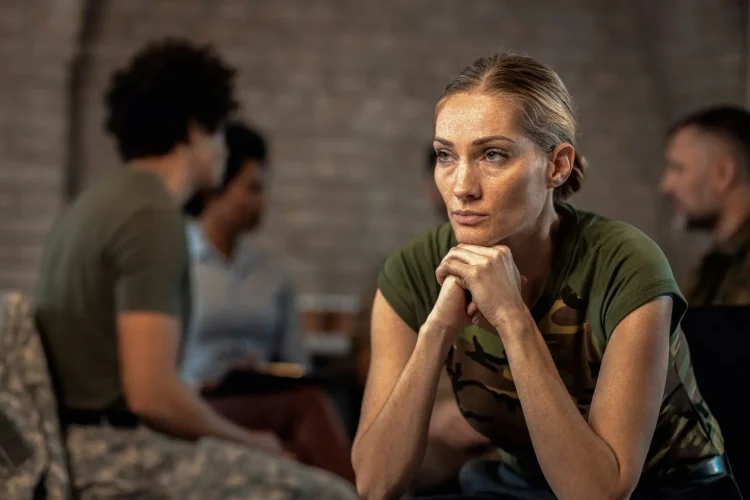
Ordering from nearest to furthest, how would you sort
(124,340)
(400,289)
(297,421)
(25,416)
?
(400,289) < (25,416) < (124,340) < (297,421)

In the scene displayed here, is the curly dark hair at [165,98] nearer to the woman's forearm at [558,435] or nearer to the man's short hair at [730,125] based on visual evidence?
the man's short hair at [730,125]

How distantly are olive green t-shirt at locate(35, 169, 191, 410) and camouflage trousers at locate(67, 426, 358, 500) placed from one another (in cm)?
10

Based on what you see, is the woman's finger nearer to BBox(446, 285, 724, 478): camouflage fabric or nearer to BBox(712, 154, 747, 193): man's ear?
BBox(446, 285, 724, 478): camouflage fabric

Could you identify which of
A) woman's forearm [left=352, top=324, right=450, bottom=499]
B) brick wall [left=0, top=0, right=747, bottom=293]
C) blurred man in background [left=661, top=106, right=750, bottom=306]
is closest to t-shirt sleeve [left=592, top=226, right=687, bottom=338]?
woman's forearm [left=352, top=324, right=450, bottom=499]

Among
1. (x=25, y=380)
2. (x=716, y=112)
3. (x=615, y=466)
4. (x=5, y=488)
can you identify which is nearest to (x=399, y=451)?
(x=615, y=466)

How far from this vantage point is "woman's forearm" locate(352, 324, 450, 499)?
1388mm

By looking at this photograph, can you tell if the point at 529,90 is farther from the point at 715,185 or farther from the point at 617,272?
the point at 715,185

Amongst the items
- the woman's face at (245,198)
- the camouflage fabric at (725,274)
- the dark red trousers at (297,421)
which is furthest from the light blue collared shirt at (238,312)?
the camouflage fabric at (725,274)

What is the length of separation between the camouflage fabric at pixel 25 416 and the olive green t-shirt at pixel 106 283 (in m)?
0.12

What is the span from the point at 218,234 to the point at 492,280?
226 cm

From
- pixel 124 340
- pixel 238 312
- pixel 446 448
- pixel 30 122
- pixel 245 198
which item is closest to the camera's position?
pixel 124 340

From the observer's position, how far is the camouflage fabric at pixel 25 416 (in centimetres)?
169

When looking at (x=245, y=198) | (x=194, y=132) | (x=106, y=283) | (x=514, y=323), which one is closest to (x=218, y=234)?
(x=245, y=198)

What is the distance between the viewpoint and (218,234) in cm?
351
